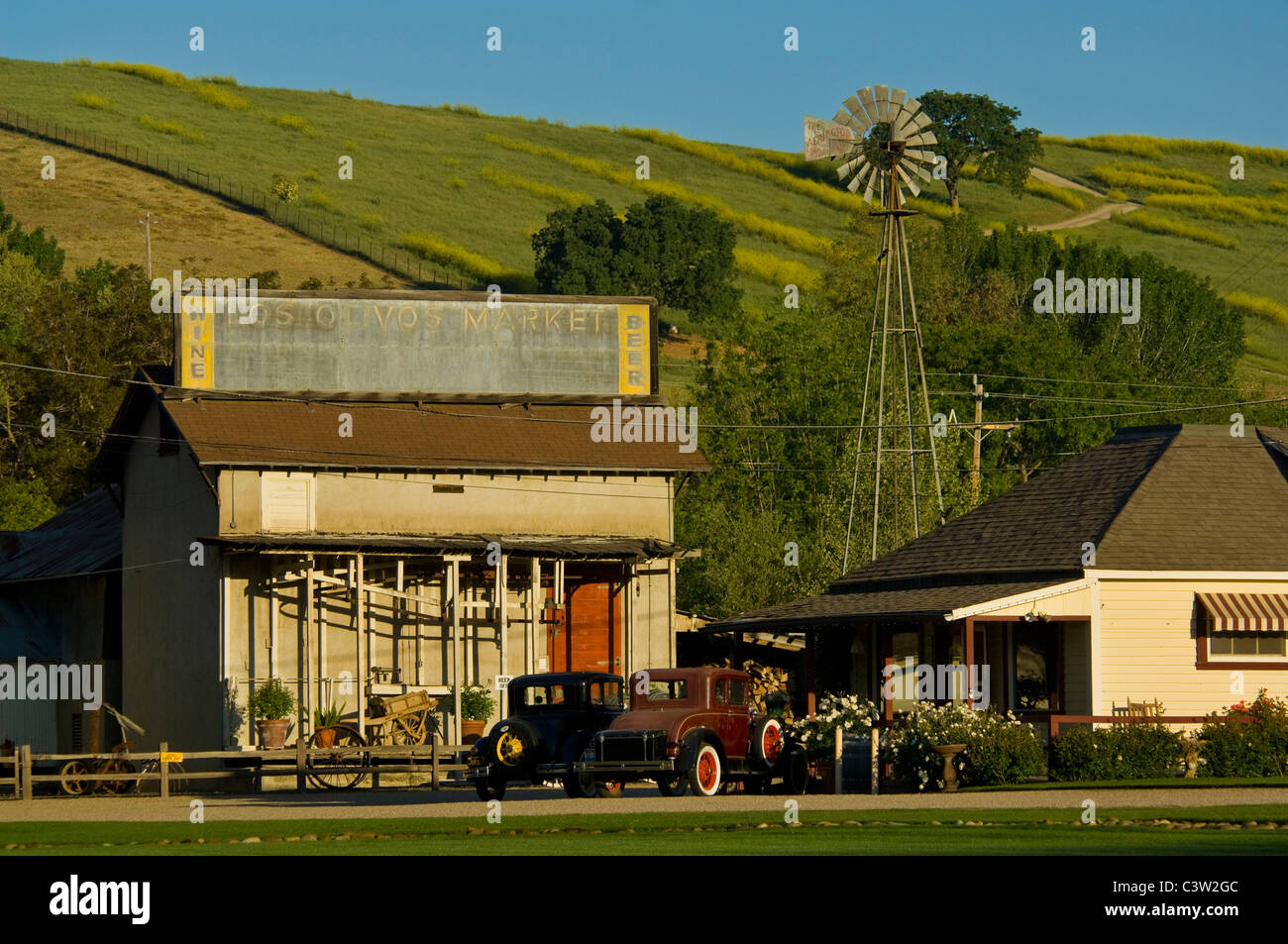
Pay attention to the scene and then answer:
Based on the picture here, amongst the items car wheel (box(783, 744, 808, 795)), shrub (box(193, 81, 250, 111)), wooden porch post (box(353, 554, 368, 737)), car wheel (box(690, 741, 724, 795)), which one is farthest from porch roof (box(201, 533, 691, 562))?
shrub (box(193, 81, 250, 111))

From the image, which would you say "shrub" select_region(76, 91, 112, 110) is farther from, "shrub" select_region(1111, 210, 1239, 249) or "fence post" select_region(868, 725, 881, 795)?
"fence post" select_region(868, 725, 881, 795)

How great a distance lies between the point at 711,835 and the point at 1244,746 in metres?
12.2

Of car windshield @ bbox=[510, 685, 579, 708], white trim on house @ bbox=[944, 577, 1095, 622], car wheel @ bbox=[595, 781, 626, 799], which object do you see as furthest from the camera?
white trim on house @ bbox=[944, 577, 1095, 622]

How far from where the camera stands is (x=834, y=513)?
56.5 m

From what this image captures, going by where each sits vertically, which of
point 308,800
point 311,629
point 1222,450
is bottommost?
point 308,800

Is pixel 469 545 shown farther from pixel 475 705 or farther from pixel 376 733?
pixel 376 733

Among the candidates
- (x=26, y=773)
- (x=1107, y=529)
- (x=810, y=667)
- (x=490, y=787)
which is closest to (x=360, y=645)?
(x=26, y=773)

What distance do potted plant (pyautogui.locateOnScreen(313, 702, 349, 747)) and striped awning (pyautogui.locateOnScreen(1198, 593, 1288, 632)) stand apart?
17357 mm

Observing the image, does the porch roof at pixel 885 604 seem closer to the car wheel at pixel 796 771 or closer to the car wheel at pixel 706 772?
the car wheel at pixel 796 771

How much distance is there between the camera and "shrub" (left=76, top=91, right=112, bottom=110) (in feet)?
457

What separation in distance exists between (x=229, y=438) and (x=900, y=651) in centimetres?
1540

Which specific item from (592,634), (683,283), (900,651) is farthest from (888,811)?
(683,283)

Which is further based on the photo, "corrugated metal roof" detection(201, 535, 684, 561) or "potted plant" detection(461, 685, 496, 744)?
"potted plant" detection(461, 685, 496, 744)
